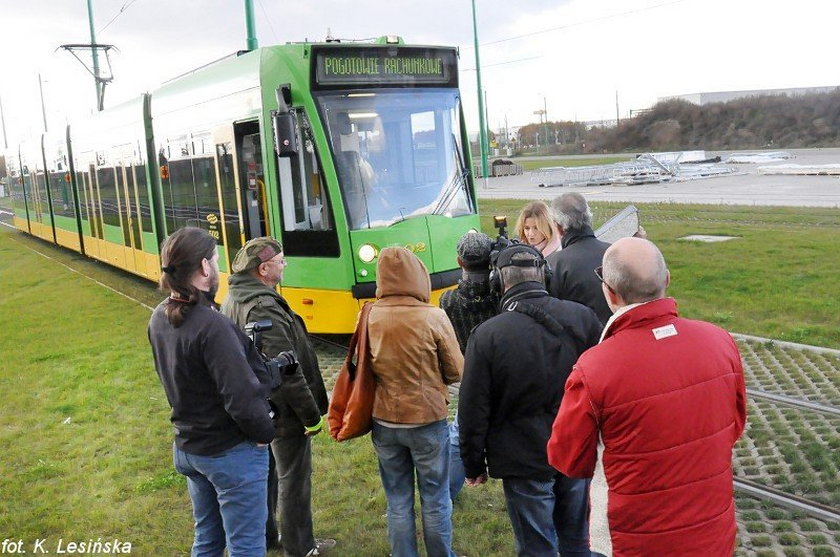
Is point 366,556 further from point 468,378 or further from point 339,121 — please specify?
point 339,121

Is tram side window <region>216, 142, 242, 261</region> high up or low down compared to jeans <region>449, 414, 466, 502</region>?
up

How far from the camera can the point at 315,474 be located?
589cm

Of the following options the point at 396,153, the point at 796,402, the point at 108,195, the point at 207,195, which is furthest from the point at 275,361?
the point at 108,195

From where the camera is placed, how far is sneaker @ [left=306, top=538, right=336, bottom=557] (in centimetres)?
467

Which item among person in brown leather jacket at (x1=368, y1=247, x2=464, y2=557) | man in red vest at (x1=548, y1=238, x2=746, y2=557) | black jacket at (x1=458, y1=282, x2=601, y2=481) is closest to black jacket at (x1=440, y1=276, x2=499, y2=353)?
person in brown leather jacket at (x1=368, y1=247, x2=464, y2=557)

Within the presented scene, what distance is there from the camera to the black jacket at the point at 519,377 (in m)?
3.47

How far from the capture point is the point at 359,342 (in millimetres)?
4102

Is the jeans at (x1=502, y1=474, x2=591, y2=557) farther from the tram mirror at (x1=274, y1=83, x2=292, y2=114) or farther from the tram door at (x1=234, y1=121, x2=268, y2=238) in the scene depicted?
the tram door at (x1=234, y1=121, x2=268, y2=238)

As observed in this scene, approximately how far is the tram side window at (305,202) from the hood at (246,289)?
14.7ft

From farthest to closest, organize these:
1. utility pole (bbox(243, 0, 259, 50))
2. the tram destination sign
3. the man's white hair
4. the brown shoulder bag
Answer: utility pole (bbox(243, 0, 259, 50)) → the tram destination sign → the man's white hair → the brown shoulder bag

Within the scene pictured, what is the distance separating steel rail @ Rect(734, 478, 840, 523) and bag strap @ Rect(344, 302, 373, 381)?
9.01ft

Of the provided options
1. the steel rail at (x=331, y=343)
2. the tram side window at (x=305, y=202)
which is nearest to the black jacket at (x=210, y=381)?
the tram side window at (x=305, y=202)

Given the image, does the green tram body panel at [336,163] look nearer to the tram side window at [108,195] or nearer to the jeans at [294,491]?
the jeans at [294,491]

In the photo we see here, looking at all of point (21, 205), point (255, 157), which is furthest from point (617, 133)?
point (255, 157)
